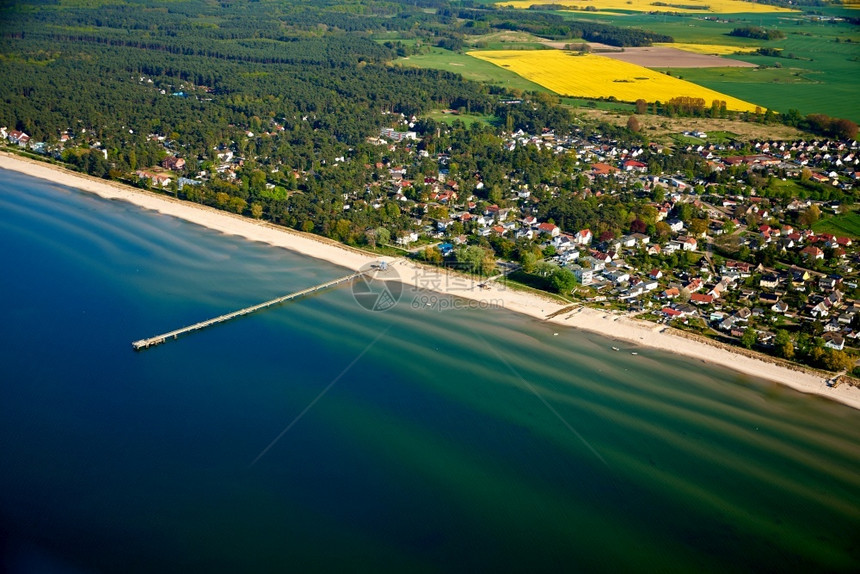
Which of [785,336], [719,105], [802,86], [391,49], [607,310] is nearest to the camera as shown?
[785,336]

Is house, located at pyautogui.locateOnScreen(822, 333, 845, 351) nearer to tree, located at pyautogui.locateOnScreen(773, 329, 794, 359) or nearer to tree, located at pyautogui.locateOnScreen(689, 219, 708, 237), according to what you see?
tree, located at pyautogui.locateOnScreen(773, 329, 794, 359)

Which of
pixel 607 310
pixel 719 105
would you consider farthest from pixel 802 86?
pixel 607 310

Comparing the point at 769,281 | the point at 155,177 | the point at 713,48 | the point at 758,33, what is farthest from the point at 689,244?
the point at 758,33

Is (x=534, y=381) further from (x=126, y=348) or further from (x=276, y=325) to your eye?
(x=126, y=348)

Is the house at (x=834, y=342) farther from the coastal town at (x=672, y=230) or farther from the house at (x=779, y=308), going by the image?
the house at (x=779, y=308)

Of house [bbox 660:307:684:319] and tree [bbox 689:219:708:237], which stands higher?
tree [bbox 689:219:708:237]

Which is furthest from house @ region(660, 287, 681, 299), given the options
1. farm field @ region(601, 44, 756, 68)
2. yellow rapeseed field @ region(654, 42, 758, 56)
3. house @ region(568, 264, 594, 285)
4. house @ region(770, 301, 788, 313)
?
yellow rapeseed field @ region(654, 42, 758, 56)

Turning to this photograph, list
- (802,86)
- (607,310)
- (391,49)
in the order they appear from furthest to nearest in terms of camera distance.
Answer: (391,49)
(802,86)
(607,310)
